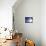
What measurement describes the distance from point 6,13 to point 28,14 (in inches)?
62.4

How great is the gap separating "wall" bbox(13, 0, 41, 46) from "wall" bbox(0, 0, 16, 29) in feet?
4.31

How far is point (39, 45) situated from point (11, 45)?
9.71 ft

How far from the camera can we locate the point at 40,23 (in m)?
5.43

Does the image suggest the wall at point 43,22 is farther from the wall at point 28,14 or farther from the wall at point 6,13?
the wall at point 6,13

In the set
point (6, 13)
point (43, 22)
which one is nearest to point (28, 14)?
point (43, 22)

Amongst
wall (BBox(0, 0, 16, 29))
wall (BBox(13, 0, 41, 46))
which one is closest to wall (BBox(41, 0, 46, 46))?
wall (BBox(13, 0, 41, 46))

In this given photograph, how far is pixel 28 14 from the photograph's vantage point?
5410 millimetres

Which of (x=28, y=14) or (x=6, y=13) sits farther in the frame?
(x=28, y=14)

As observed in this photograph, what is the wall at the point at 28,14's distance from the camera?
5.39 m

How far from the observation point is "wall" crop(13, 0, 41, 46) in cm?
539

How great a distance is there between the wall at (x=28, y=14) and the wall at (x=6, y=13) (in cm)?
131

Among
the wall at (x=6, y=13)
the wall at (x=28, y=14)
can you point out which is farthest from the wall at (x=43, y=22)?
the wall at (x=6, y=13)

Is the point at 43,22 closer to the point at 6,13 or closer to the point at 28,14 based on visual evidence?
the point at 28,14

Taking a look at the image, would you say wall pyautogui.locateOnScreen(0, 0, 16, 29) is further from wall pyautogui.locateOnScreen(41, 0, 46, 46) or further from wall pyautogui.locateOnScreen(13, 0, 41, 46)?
wall pyautogui.locateOnScreen(41, 0, 46, 46)
